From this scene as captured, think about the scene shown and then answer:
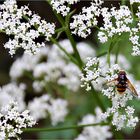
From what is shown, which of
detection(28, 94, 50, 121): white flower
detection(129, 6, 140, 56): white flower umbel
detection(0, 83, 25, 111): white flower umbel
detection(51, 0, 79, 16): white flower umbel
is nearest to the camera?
detection(129, 6, 140, 56): white flower umbel

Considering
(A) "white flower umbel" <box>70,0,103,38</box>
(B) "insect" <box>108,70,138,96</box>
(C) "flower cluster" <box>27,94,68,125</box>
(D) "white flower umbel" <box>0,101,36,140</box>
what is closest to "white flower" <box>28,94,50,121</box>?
(C) "flower cluster" <box>27,94,68,125</box>

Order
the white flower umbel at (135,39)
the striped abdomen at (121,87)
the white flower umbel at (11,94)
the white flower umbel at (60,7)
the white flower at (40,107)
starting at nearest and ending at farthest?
the striped abdomen at (121,87)
the white flower umbel at (135,39)
the white flower umbel at (60,7)
the white flower umbel at (11,94)
the white flower at (40,107)

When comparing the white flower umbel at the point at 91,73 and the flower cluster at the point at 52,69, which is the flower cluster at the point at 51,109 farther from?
the white flower umbel at the point at 91,73

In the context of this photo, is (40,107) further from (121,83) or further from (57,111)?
(121,83)

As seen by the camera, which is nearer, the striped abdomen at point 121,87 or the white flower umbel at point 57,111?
the striped abdomen at point 121,87

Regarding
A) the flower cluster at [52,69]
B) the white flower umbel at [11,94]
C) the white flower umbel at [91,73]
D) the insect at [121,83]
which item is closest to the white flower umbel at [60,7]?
the white flower umbel at [91,73]

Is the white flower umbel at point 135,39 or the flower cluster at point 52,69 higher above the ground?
the flower cluster at point 52,69

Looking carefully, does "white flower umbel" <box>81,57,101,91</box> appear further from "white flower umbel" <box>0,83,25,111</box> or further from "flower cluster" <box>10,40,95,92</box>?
"flower cluster" <box>10,40,95,92</box>

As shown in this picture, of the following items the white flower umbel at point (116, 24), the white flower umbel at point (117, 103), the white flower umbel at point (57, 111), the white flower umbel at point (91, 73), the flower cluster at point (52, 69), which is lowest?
the white flower umbel at point (117, 103)
